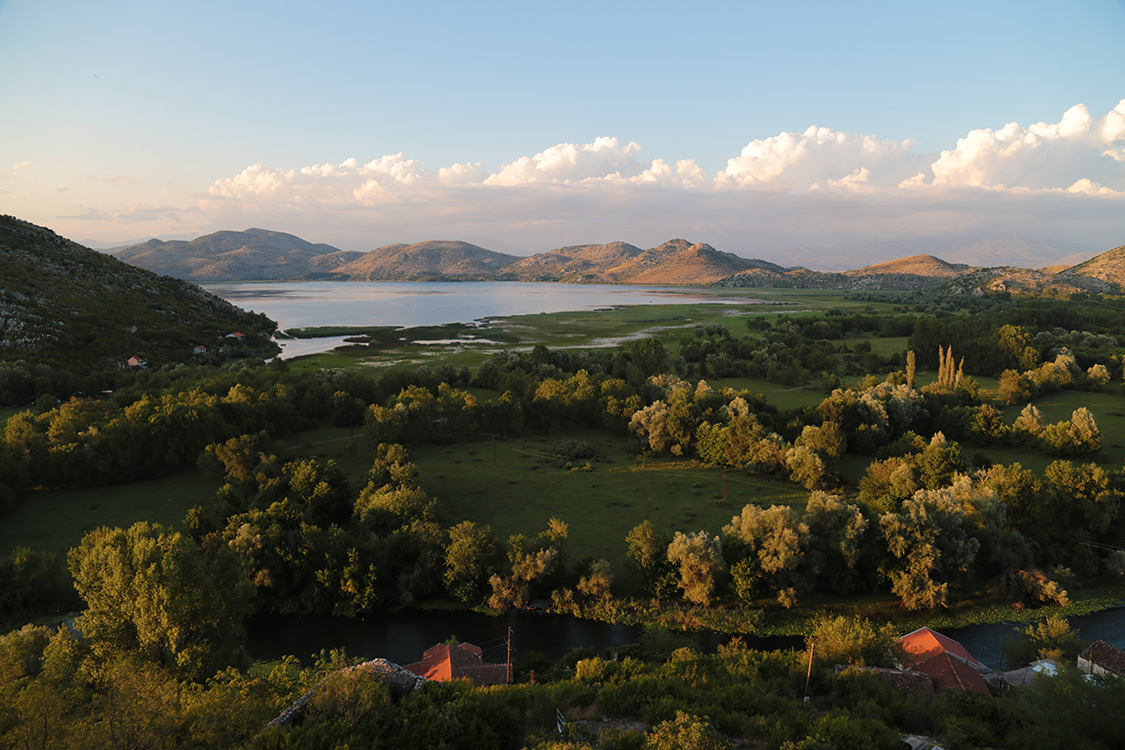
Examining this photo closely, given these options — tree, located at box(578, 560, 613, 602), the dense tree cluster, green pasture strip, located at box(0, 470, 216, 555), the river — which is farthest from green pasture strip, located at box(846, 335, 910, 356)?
green pasture strip, located at box(0, 470, 216, 555)

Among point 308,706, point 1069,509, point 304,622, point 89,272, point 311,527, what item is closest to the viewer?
point 308,706

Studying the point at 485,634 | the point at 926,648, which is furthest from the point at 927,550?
the point at 485,634

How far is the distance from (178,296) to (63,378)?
5160cm

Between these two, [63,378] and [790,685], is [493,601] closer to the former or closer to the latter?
[790,685]

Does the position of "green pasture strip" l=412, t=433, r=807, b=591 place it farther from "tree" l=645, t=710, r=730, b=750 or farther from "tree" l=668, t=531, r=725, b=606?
"tree" l=645, t=710, r=730, b=750

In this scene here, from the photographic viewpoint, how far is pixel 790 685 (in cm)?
2244

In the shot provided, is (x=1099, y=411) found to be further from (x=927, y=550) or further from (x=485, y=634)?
(x=485, y=634)

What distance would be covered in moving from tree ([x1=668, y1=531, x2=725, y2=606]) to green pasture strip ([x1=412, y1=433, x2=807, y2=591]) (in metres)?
3.19

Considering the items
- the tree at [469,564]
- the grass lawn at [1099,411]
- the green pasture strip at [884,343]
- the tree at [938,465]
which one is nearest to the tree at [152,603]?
the tree at [469,564]

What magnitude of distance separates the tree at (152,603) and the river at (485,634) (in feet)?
28.4

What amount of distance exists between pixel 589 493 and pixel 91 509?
3513cm

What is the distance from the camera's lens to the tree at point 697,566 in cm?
3042

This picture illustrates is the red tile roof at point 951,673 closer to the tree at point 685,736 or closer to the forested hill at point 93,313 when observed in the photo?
the tree at point 685,736

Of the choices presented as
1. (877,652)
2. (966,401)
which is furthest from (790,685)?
(966,401)
